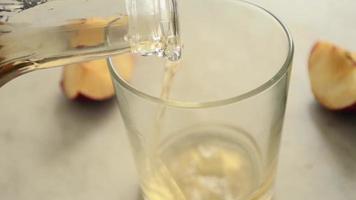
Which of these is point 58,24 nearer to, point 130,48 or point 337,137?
point 130,48

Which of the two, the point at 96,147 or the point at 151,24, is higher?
the point at 151,24

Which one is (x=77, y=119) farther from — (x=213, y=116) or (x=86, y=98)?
(x=213, y=116)

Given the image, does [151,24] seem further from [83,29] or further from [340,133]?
[340,133]

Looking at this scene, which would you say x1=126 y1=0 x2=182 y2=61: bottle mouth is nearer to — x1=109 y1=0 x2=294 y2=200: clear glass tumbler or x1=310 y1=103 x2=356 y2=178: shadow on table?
x1=109 y1=0 x2=294 y2=200: clear glass tumbler

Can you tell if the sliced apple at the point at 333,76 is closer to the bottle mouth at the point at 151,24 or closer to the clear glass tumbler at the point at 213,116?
the clear glass tumbler at the point at 213,116


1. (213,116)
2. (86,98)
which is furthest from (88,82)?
(213,116)

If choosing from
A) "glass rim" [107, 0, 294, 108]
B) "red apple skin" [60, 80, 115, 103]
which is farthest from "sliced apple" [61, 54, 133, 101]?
"glass rim" [107, 0, 294, 108]

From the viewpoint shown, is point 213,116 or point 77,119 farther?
point 77,119
